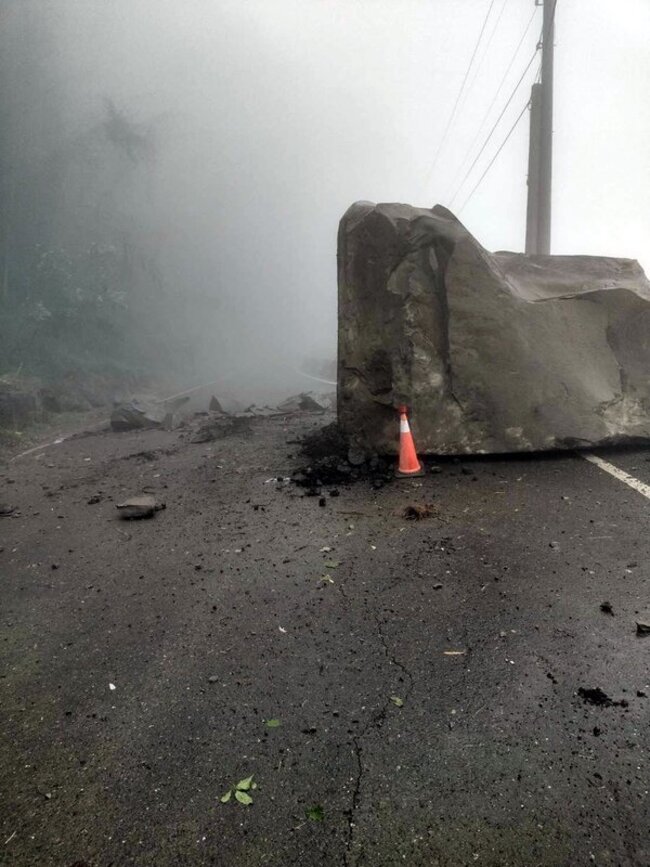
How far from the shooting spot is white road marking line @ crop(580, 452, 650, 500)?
4.51 metres

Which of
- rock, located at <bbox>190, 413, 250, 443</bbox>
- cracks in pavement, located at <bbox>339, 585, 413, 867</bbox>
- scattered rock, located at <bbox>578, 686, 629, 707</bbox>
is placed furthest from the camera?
rock, located at <bbox>190, 413, 250, 443</bbox>

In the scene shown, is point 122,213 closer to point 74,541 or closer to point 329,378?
point 329,378

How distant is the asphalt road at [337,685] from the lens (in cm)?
182

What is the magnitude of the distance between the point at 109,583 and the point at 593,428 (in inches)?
176

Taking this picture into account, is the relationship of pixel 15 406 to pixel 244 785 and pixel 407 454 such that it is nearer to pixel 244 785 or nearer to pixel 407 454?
pixel 407 454

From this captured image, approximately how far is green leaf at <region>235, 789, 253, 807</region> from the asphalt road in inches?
0.8

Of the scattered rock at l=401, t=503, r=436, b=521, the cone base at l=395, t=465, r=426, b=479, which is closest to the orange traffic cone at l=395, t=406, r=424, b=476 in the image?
the cone base at l=395, t=465, r=426, b=479

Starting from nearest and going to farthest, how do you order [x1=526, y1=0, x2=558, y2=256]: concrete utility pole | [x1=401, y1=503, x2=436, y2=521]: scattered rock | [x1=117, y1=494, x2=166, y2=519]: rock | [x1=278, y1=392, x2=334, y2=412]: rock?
[x1=401, y1=503, x2=436, y2=521]: scattered rock → [x1=117, y1=494, x2=166, y2=519]: rock → [x1=278, y1=392, x2=334, y2=412]: rock → [x1=526, y1=0, x2=558, y2=256]: concrete utility pole

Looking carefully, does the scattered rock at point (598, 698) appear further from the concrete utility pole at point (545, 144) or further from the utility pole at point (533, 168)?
the utility pole at point (533, 168)

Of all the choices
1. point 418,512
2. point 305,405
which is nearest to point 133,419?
point 305,405

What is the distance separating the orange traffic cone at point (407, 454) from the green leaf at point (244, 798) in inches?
146

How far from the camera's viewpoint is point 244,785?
202 centimetres

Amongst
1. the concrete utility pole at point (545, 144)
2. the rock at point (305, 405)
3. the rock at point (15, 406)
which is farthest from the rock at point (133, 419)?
the concrete utility pole at point (545, 144)

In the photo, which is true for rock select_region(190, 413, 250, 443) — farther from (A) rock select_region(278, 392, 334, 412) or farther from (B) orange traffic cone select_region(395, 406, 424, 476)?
(B) orange traffic cone select_region(395, 406, 424, 476)
